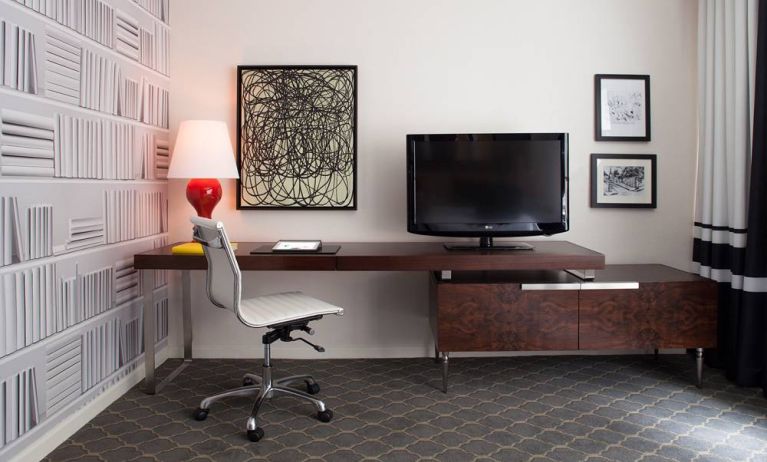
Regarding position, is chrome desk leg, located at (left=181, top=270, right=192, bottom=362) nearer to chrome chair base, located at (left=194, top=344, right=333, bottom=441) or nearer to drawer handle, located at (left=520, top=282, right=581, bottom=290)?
chrome chair base, located at (left=194, top=344, right=333, bottom=441)

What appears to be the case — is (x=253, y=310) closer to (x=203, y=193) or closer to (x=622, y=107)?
(x=203, y=193)

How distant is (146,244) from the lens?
3123mm

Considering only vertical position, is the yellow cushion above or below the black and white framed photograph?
below

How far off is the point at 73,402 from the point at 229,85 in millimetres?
1964

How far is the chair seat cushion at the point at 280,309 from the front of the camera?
7.95 ft

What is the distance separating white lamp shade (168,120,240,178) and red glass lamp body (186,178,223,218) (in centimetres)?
16

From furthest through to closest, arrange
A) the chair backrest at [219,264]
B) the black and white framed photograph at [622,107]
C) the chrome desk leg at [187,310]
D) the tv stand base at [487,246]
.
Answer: the black and white framed photograph at [622,107]
the chrome desk leg at [187,310]
the tv stand base at [487,246]
the chair backrest at [219,264]

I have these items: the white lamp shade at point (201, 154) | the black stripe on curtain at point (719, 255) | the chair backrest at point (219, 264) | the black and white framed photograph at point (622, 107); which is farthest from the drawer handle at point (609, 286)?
the white lamp shade at point (201, 154)

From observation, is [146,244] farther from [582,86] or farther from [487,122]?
[582,86]

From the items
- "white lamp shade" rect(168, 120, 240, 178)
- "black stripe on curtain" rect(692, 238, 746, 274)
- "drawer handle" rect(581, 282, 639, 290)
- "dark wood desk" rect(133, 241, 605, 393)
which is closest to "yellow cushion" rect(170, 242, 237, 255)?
"dark wood desk" rect(133, 241, 605, 393)

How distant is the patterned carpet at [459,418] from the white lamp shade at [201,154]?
115cm

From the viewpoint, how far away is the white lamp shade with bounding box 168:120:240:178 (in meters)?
2.86

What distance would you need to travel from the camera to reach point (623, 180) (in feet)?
11.2

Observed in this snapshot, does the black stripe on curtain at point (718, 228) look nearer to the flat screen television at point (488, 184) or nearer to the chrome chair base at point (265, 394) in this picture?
the flat screen television at point (488, 184)
